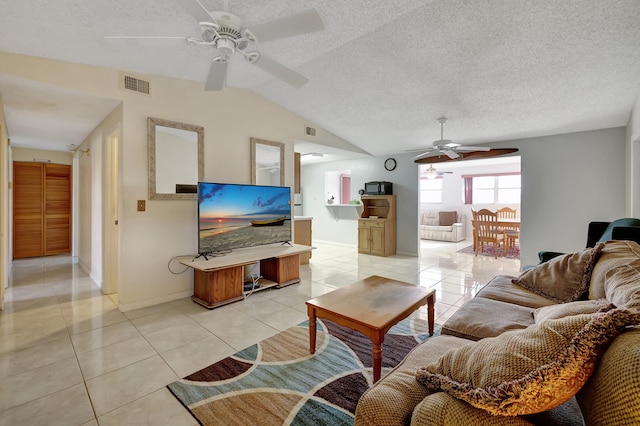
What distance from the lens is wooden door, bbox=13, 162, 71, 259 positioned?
5520mm

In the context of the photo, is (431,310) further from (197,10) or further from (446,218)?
(446,218)

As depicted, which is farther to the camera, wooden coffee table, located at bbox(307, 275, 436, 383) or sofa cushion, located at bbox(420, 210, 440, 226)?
sofa cushion, located at bbox(420, 210, 440, 226)

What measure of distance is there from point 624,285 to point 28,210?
827 cm

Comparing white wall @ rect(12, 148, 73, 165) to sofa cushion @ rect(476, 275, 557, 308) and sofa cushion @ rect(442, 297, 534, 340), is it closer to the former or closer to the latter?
sofa cushion @ rect(442, 297, 534, 340)

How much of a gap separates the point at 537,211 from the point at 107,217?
6.46 meters

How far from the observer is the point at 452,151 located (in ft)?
14.1

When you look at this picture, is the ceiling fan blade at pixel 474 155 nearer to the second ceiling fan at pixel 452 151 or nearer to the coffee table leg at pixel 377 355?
the second ceiling fan at pixel 452 151

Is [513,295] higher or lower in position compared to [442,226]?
lower

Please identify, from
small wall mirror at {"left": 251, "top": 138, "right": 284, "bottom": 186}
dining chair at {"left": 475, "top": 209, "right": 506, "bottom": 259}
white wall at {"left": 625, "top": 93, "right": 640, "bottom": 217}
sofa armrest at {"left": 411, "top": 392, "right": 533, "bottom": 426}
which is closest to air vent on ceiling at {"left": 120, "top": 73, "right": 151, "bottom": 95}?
small wall mirror at {"left": 251, "top": 138, "right": 284, "bottom": 186}

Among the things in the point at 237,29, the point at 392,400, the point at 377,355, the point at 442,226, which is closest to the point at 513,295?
the point at 377,355

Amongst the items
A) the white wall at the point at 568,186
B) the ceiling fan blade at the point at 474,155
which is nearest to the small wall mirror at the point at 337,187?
the ceiling fan blade at the point at 474,155

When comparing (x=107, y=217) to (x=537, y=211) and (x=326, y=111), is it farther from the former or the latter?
(x=537, y=211)

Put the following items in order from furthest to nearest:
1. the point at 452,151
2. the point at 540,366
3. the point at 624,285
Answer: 1. the point at 452,151
2. the point at 624,285
3. the point at 540,366

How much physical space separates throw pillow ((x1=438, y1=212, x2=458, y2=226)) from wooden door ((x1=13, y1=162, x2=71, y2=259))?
947cm
